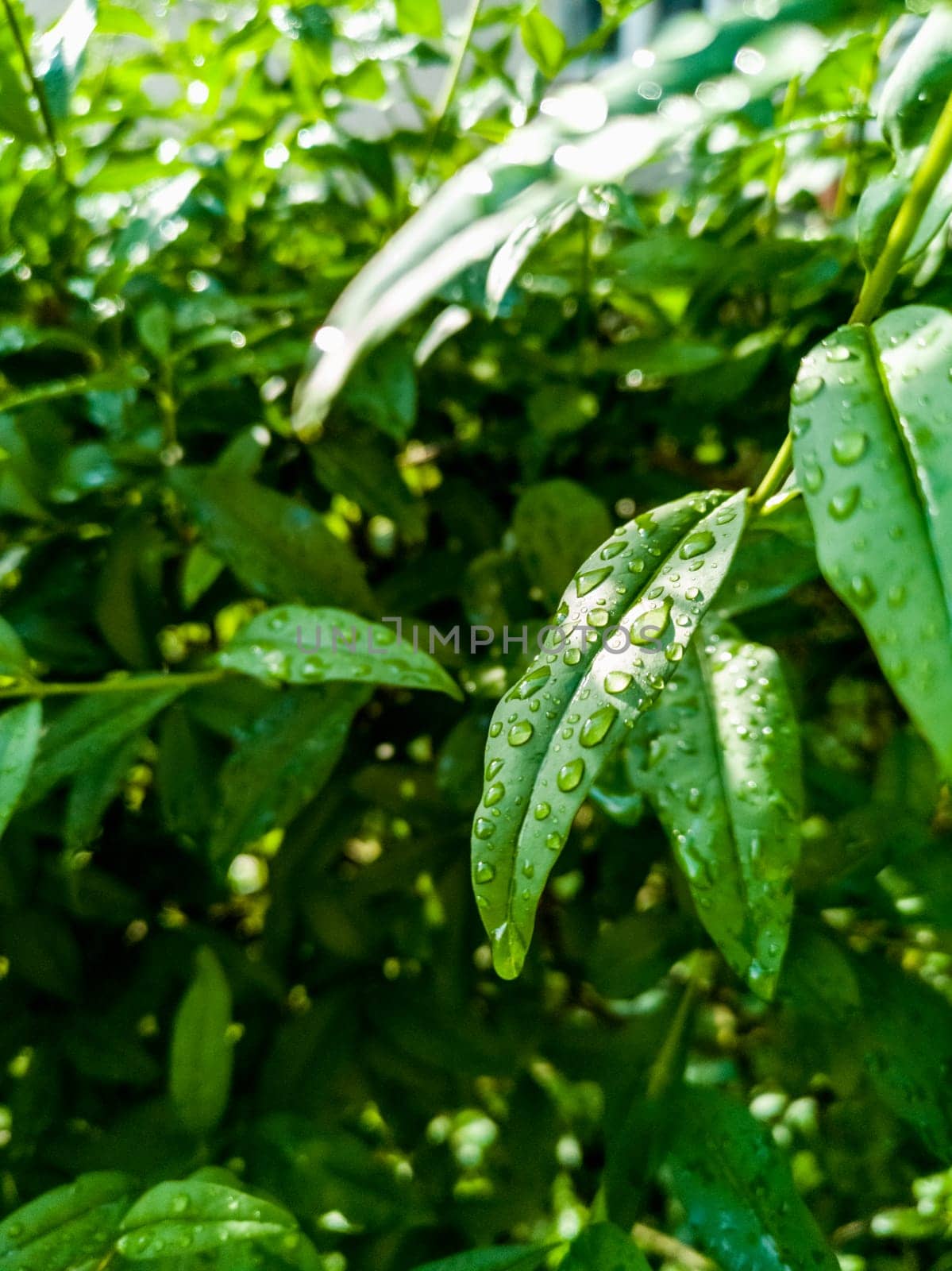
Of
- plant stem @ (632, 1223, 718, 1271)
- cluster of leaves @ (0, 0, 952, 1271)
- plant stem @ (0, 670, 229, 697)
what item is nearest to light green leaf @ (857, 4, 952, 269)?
cluster of leaves @ (0, 0, 952, 1271)

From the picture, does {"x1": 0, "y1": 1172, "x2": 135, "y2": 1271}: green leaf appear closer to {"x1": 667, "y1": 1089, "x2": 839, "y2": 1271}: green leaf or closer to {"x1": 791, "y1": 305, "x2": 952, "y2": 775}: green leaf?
{"x1": 667, "y1": 1089, "x2": 839, "y2": 1271}: green leaf

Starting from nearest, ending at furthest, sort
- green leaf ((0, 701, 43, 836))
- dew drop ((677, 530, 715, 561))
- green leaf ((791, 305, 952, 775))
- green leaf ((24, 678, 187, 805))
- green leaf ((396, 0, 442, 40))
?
green leaf ((791, 305, 952, 775)), dew drop ((677, 530, 715, 561)), green leaf ((0, 701, 43, 836)), green leaf ((24, 678, 187, 805)), green leaf ((396, 0, 442, 40))

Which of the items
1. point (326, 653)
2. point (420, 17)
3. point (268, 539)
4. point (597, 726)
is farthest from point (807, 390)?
point (420, 17)

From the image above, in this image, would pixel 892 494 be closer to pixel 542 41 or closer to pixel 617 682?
pixel 617 682

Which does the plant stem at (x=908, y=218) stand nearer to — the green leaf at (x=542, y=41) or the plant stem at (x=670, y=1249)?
the green leaf at (x=542, y=41)

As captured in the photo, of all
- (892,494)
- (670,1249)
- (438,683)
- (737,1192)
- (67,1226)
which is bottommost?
(670,1249)

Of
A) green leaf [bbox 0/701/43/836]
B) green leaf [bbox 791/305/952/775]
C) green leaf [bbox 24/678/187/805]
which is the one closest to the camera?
green leaf [bbox 791/305/952/775]

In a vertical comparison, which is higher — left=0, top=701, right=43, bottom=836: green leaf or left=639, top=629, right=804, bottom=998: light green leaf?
left=0, top=701, right=43, bottom=836: green leaf
